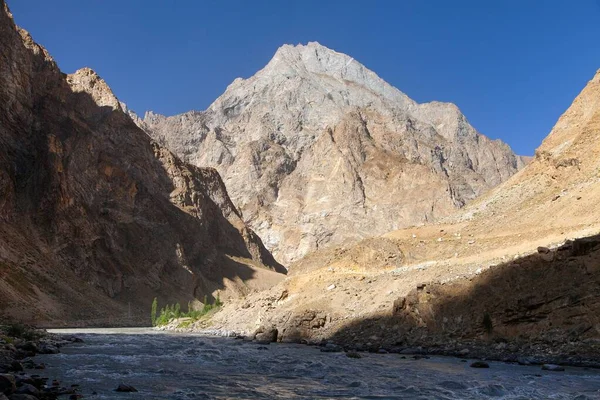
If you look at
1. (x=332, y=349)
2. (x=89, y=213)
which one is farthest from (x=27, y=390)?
(x=89, y=213)

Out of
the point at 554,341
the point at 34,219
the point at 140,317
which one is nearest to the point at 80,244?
the point at 34,219

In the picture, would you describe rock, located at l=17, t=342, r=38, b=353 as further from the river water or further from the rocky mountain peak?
the rocky mountain peak

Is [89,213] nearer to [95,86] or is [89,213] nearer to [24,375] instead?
[95,86]

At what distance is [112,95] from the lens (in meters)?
157

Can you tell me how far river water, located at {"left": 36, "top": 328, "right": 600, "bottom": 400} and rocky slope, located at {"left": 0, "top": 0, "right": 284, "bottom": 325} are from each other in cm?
5815

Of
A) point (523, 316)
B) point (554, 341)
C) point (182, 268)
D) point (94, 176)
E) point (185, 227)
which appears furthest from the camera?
point (185, 227)

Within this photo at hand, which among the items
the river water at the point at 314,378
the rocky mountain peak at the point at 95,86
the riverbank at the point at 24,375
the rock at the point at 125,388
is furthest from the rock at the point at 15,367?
the rocky mountain peak at the point at 95,86

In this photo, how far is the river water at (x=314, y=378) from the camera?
1700 cm

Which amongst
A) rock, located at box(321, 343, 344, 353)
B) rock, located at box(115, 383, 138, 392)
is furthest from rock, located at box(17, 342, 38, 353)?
rock, located at box(321, 343, 344, 353)

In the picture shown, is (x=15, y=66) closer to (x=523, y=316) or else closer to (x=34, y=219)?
(x=34, y=219)

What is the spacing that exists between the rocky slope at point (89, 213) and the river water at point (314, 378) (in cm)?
5815

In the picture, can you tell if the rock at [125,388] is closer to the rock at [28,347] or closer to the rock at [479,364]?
the rock at [479,364]

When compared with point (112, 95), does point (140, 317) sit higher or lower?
lower

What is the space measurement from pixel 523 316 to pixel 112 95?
499ft
